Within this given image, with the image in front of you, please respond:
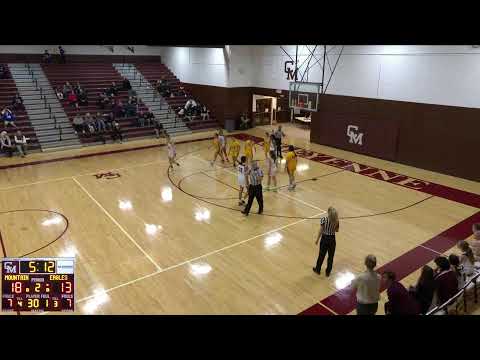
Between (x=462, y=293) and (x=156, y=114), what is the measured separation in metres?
21.5

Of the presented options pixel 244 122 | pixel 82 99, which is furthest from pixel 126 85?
pixel 244 122

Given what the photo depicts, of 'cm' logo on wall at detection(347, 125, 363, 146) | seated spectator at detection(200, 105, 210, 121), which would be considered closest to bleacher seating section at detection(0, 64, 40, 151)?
seated spectator at detection(200, 105, 210, 121)

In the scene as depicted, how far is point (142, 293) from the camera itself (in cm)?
726

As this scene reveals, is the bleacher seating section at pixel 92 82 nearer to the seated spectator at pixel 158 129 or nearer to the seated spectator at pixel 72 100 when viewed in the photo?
the seated spectator at pixel 72 100

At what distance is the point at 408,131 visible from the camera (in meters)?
16.4

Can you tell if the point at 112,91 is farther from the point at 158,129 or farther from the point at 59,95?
the point at 158,129

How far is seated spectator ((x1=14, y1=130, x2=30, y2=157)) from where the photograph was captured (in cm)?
1780

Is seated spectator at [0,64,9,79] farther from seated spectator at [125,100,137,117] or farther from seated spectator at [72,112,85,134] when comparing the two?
seated spectator at [125,100,137,117]

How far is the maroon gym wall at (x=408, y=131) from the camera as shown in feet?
48.0

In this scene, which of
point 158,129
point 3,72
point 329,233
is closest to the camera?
point 329,233

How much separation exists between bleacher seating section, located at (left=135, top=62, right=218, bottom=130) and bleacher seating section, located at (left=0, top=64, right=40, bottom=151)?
8.79m
